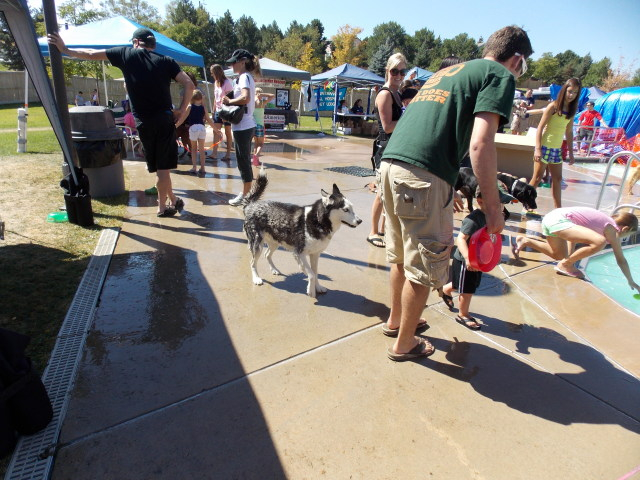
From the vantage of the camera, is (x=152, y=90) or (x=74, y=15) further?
(x=74, y=15)

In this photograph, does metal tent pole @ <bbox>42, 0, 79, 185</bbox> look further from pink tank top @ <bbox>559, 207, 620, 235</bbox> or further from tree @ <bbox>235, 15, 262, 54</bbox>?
tree @ <bbox>235, 15, 262, 54</bbox>

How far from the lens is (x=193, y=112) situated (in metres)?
8.56

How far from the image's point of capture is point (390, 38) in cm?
8050

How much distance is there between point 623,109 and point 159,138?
2179 cm

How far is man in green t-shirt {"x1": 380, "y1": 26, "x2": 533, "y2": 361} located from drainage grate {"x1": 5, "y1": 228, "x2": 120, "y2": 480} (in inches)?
87.5

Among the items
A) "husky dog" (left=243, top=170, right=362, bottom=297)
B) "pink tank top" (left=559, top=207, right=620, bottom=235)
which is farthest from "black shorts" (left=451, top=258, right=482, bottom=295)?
"pink tank top" (left=559, top=207, right=620, bottom=235)

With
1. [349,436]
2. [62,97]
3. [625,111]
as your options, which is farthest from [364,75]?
[349,436]

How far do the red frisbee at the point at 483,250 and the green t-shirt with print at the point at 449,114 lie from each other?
20.6 inches

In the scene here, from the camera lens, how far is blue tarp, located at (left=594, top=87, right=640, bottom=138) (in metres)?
17.5

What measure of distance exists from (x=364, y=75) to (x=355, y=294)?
61.7 feet

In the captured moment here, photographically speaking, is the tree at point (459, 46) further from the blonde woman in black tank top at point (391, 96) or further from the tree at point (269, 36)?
the blonde woman in black tank top at point (391, 96)

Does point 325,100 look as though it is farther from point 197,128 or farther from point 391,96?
point 391,96

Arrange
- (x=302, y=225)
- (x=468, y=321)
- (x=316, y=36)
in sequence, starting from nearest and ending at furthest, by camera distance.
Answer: (x=468, y=321) → (x=302, y=225) → (x=316, y=36)

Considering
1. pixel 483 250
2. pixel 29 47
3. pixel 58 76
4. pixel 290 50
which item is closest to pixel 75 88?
pixel 290 50
